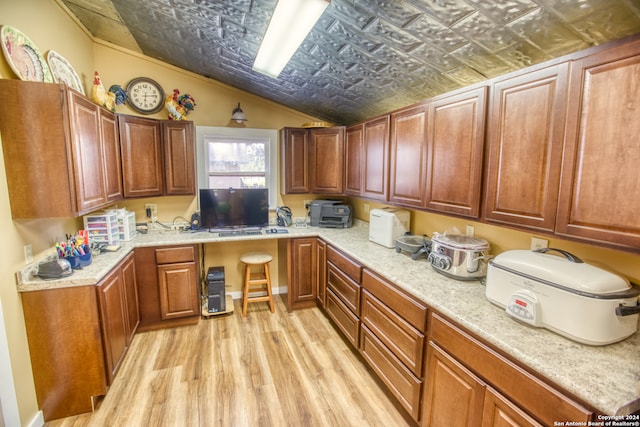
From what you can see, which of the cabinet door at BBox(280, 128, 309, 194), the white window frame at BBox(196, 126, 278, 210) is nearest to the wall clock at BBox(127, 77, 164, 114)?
the white window frame at BBox(196, 126, 278, 210)

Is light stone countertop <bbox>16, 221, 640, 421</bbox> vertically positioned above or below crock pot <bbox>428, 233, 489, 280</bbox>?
below

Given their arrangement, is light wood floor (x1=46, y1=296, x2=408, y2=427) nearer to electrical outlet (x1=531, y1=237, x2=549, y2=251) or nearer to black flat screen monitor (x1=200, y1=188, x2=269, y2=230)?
black flat screen monitor (x1=200, y1=188, x2=269, y2=230)

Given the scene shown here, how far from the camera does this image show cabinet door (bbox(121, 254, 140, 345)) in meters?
2.41

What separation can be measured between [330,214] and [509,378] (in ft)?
8.06

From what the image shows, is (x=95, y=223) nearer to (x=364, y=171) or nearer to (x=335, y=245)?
(x=335, y=245)

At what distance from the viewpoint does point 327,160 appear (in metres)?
3.32

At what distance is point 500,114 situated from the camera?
1.51 meters

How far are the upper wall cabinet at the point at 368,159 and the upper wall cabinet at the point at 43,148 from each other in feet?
7.24

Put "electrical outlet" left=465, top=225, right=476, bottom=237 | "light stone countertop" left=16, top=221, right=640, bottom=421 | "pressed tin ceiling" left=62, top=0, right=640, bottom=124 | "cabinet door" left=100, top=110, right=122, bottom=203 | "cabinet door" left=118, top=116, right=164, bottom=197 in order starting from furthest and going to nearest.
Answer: "cabinet door" left=118, top=116, right=164, bottom=197, "cabinet door" left=100, top=110, right=122, bottom=203, "electrical outlet" left=465, top=225, right=476, bottom=237, "pressed tin ceiling" left=62, top=0, right=640, bottom=124, "light stone countertop" left=16, top=221, right=640, bottom=421

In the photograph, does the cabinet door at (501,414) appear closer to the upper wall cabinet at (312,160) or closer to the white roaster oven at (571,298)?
the white roaster oven at (571,298)

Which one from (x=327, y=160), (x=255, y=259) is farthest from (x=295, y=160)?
(x=255, y=259)

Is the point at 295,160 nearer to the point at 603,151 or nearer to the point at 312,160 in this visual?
the point at 312,160

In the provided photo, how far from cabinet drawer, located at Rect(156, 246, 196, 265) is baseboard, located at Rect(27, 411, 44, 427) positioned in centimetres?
125

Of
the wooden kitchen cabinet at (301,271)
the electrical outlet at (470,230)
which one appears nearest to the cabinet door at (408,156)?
the electrical outlet at (470,230)
